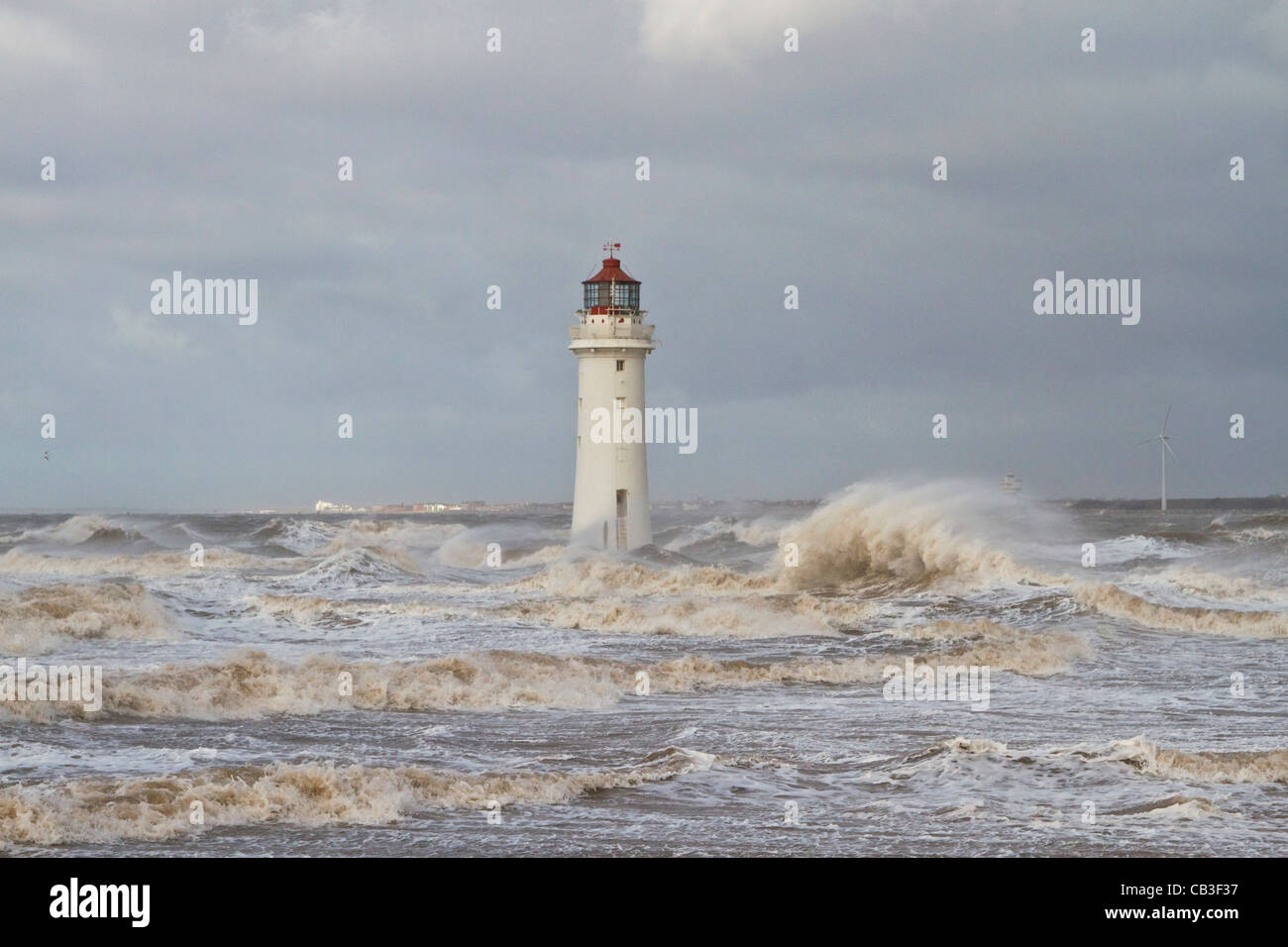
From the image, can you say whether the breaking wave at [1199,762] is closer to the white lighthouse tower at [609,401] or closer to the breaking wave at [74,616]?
the breaking wave at [74,616]

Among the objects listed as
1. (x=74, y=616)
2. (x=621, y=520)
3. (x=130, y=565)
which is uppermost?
(x=621, y=520)

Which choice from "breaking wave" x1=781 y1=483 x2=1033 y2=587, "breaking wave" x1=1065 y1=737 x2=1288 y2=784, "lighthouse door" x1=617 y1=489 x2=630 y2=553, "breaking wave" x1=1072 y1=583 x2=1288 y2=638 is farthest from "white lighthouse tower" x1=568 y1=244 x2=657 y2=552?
"breaking wave" x1=1065 y1=737 x2=1288 y2=784

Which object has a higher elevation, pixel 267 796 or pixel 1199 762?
pixel 267 796

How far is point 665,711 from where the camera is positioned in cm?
1362

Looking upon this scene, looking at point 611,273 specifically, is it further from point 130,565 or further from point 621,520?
point 130,565

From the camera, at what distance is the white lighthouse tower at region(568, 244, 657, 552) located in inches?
1056

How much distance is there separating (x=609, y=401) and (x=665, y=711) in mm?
13869

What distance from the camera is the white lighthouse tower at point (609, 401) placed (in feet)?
88.0

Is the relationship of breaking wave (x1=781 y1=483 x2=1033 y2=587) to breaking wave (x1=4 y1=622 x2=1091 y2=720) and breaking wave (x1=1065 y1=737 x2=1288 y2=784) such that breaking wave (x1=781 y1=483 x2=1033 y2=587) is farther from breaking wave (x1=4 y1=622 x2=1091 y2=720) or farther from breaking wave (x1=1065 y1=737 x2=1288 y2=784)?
breaking wave (x1=1065 y1=737 x2=1288 y2=784)

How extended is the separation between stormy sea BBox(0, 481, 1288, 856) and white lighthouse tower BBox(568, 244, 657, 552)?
2.45 feet

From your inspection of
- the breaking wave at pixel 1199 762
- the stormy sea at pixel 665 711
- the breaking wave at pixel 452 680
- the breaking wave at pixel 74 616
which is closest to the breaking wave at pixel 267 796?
the stormy sea at pixel 665 711

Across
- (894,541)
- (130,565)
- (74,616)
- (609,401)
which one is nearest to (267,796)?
(74,616)

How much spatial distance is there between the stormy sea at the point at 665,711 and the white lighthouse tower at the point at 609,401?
2.45 ft

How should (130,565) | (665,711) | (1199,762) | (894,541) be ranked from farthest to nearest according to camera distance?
(130,565), (894,541), (665,711), (1199,762)
